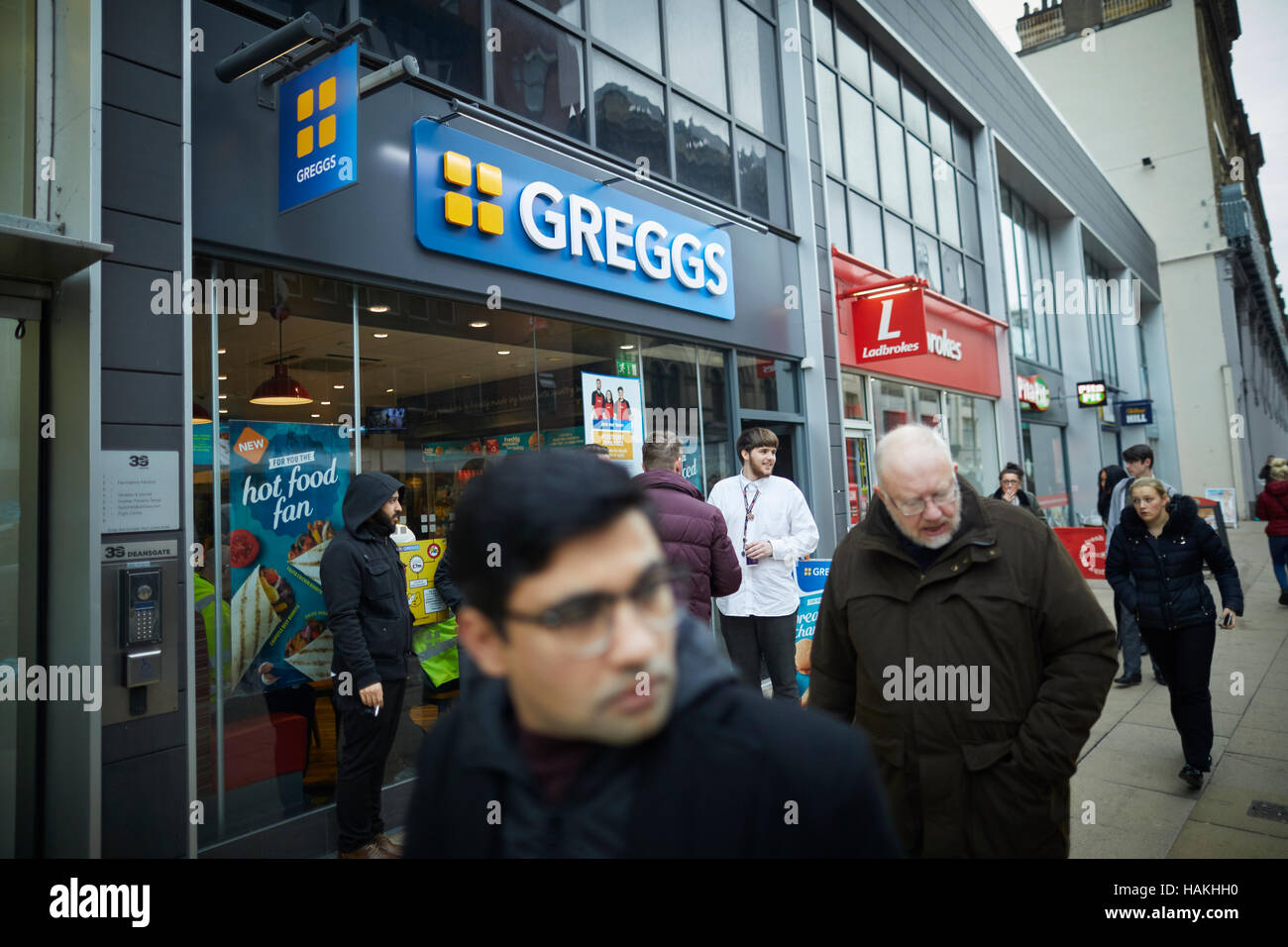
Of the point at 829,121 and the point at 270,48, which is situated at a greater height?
the point at 829,121

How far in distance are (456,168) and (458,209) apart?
0.27 m

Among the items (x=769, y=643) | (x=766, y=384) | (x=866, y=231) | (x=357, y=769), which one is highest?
(x=866, y=231)

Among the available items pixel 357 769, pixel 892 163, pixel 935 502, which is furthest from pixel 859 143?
pixel 357 769

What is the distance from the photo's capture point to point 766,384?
852cm

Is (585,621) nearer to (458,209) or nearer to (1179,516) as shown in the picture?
(458,209)

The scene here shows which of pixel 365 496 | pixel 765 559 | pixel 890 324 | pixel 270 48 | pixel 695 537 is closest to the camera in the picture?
pixel 270 48

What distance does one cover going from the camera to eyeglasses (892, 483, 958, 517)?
7.39 feet

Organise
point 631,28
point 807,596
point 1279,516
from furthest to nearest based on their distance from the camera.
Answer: point 1279,516 < point 631,28 < point 807,596

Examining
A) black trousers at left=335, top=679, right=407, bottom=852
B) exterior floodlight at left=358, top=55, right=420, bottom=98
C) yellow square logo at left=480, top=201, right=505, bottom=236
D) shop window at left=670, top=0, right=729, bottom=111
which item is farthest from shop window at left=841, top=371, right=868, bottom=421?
black trousers at left=335, top=679, right=407, bottom=852

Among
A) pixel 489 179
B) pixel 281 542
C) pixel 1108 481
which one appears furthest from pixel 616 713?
pixel 1108 481

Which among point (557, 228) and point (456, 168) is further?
point (557, 228)
